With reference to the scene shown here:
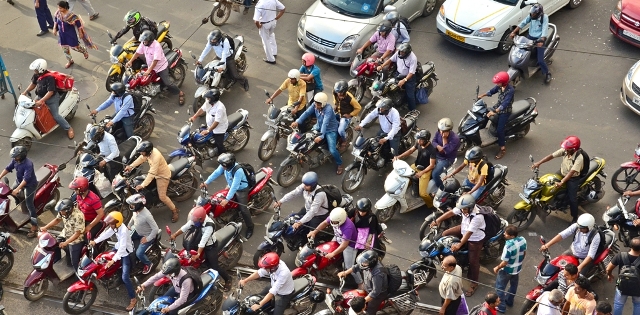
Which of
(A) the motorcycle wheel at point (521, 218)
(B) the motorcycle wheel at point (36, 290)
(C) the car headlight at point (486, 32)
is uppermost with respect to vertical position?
(C) the car headlight at point (486, 32)

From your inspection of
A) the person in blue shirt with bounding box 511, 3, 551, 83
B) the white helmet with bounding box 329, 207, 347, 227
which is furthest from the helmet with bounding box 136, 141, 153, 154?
the person in blue shirt with bounding box 511, 3, 551, 83

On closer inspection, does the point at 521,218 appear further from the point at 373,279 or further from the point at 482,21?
the point at 482,21

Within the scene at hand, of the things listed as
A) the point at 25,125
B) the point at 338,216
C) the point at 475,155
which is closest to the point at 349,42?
the point at 475,155

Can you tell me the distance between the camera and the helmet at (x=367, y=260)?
12.0m

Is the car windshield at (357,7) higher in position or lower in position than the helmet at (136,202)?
lower

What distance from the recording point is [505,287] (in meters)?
13.0

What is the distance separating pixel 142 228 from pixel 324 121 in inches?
144

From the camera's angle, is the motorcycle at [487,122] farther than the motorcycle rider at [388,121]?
Yes

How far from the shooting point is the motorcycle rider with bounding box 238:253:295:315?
12055 millimetres

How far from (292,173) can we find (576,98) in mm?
6014

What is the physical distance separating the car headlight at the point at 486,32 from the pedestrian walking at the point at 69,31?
316 inches

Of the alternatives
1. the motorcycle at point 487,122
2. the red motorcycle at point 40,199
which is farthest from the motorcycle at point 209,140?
the motorcycle at point 487,122

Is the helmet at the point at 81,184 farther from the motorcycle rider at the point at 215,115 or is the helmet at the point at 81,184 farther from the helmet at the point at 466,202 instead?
the helmet at the point at 466,202

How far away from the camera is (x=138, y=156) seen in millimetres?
14906
